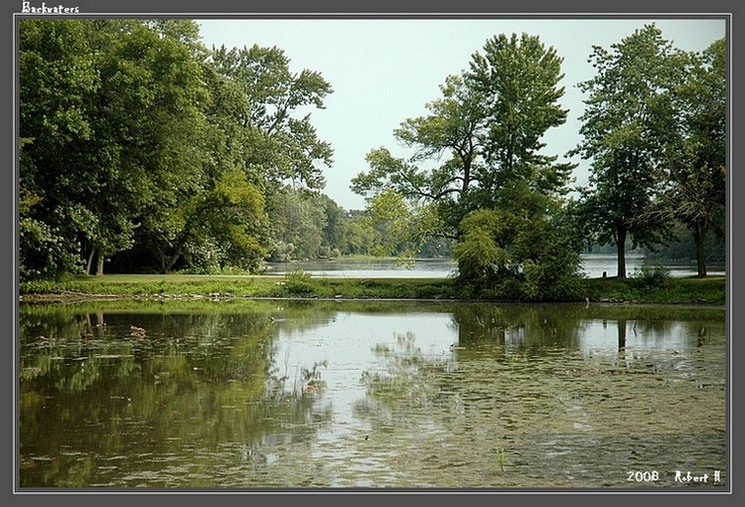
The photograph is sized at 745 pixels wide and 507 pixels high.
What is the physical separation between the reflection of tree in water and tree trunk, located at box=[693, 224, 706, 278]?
1202cm

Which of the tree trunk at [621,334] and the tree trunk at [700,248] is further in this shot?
the tree trunk at [700,248]

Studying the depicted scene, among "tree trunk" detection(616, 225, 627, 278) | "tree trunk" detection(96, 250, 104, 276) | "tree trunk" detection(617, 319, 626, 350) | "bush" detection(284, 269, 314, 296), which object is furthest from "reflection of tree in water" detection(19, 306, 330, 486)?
"tree trunk" detection(616, 225, 627, 278)

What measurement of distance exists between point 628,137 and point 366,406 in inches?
762

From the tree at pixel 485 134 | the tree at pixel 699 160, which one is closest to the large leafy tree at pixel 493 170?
the tree at pixel 485 134

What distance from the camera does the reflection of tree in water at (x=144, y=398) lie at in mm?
8344

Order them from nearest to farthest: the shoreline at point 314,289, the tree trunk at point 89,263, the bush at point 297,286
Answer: the shoreline at point 314,289 → the tree trunk at point 89,263 → the bush at point 297,286

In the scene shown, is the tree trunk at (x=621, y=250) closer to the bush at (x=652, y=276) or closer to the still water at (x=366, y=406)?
the bush at (x=652, y=276)

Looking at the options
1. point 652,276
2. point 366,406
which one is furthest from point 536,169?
point 366,406

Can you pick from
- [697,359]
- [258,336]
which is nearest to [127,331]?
[258,336]

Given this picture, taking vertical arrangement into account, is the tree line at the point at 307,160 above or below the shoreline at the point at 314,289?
above

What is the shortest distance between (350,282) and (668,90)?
38.4ft

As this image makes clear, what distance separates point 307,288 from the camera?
2944 cm

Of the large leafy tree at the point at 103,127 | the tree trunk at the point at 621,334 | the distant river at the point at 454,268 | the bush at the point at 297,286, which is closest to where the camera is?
the tree trunk at the point at 621,334

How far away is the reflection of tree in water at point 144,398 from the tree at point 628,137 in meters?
14.1
